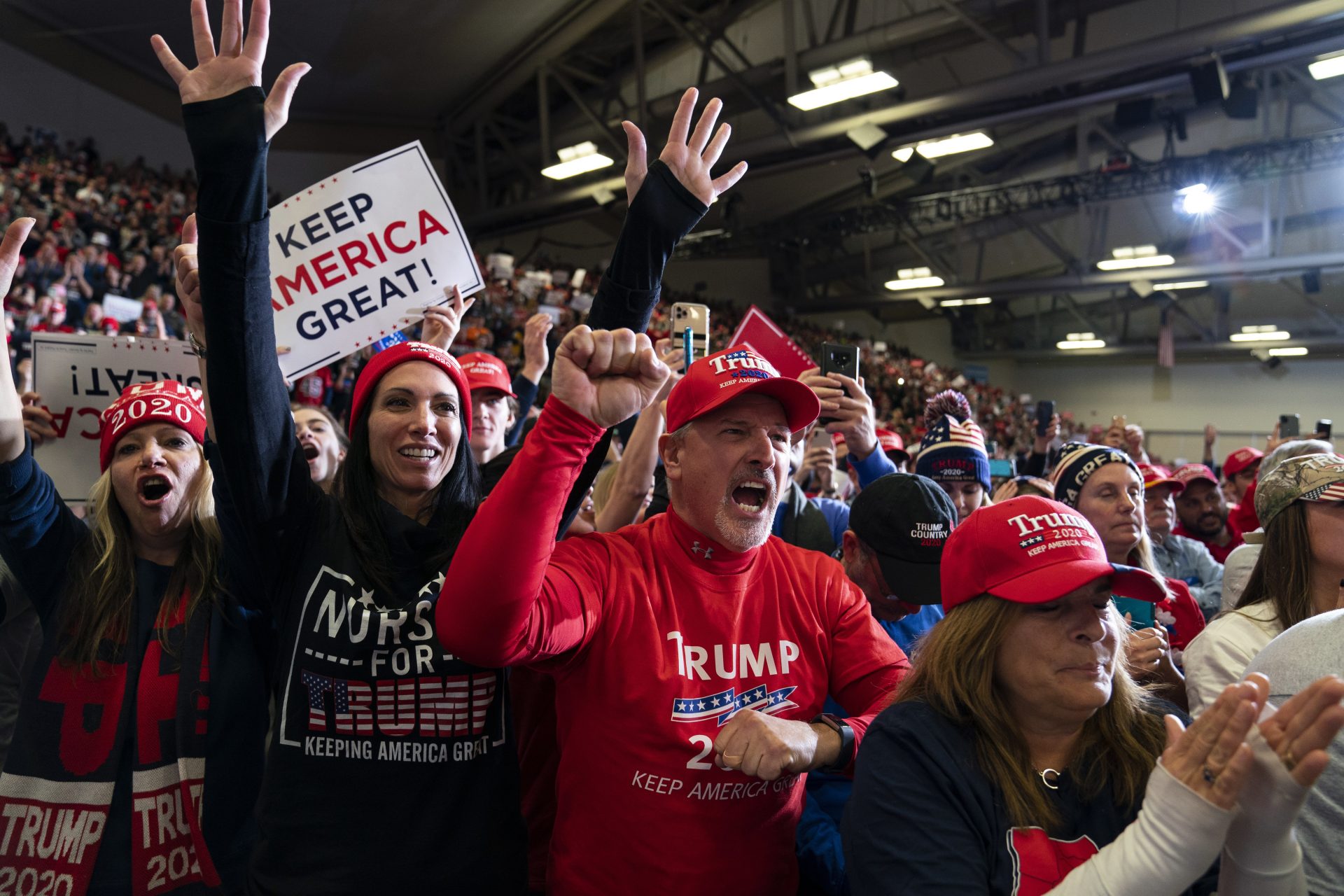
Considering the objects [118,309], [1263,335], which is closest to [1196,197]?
[1263,335]

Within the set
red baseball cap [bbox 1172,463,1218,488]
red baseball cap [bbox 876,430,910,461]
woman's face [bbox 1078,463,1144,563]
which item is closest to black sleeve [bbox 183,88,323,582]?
woman's face [bbox 1078,463,1144,563]

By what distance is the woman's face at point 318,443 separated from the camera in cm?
338

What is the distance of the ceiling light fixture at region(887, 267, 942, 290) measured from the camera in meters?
22.5

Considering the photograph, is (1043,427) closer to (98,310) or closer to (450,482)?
(450,482)

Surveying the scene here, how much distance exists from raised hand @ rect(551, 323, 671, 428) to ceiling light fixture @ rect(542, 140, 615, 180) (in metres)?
15.3

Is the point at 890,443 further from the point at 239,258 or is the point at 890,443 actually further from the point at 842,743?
the point at 239,258

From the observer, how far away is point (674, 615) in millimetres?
1728

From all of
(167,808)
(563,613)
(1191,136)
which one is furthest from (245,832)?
(1191,136)

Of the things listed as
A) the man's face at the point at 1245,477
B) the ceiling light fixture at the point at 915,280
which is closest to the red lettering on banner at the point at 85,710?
the man's face at the point at 1245,477

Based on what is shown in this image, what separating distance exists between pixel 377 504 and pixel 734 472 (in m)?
0.73

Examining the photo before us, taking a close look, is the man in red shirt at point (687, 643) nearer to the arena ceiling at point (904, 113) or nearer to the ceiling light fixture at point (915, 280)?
the arena ceiling at point (904, 113)

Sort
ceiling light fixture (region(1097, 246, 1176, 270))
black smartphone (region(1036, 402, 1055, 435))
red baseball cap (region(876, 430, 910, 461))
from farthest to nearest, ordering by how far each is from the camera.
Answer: ceiling light fixture (region(1097, 246, 1176, 270)) → black smartphone (region(1036, 402, 1055, 435)) → red baseball cap (region(876, 430, 910, 461))

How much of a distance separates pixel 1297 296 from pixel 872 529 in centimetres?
2389

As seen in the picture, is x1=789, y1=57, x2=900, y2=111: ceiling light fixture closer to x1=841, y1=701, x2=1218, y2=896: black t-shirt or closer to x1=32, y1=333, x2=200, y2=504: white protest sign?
x1=32, y1=333, x2=200, y2=504: white protest sign
